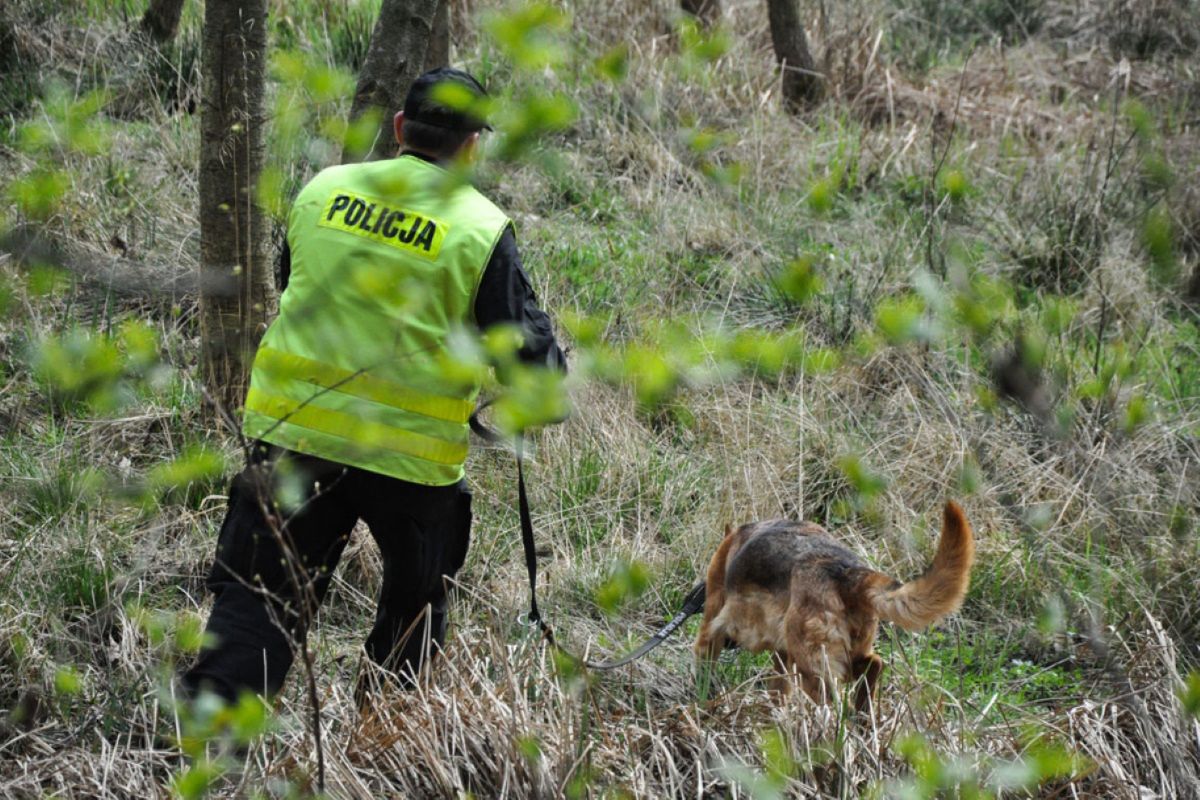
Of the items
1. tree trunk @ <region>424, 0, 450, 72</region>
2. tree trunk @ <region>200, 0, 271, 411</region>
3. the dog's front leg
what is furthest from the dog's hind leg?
tree trunk @ <region>424, 0, 450, 72</region>

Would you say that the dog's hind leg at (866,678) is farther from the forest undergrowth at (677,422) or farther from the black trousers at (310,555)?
the black trousers at (310,555)

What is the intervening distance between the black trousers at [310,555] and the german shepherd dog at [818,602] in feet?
2.93

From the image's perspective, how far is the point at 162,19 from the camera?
7711mm

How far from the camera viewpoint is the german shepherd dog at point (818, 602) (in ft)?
11.0

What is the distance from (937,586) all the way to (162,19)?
249 inches

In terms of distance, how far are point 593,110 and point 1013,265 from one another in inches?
114

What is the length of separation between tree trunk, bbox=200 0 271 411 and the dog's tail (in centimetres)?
238

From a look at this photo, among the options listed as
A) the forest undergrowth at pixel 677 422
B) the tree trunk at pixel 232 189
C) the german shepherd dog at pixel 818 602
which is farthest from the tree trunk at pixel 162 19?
the german shepherd dog at pixel 818 602

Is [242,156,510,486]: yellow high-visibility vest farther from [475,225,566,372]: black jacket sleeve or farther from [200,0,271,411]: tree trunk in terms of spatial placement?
[200,0,271,411]: tree trunk

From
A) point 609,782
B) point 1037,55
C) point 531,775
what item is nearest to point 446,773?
point 531,775

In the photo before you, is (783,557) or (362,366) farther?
(783,557)

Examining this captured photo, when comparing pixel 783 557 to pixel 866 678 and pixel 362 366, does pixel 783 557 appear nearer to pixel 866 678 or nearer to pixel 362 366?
pixel 866 678

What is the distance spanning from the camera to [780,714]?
331 cm

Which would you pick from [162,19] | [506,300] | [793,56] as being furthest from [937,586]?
[793,56]
